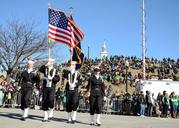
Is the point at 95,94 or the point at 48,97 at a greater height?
the point at 95,94

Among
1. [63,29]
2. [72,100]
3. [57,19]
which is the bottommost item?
[72,100]

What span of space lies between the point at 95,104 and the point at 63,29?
141 inches

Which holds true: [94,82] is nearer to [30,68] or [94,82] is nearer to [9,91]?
[30,68]

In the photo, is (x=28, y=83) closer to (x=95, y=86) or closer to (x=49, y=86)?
(x=49, y=86)

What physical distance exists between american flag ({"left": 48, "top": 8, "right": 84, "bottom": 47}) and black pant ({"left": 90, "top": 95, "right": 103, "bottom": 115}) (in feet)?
9.48

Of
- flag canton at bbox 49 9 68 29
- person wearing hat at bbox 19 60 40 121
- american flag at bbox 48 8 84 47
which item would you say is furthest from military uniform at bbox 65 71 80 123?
flag canton at bbox 49 9 68 29

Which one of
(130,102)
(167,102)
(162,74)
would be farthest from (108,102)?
(162,74)

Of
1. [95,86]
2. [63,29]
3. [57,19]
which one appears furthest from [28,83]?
[57,19]

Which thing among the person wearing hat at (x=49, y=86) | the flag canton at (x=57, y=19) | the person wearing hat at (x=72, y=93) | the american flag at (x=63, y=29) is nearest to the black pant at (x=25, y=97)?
the person wearing hat at (x=49, y=86)

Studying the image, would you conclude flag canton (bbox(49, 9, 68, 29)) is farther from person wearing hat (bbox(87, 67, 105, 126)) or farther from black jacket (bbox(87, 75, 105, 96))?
black jacket (bbox(87, 75, 105, 96))

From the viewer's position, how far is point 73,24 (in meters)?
16.1

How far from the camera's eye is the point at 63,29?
15883 mm

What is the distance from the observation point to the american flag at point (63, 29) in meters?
15.7

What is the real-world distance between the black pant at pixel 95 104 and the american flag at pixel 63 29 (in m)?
2.89
